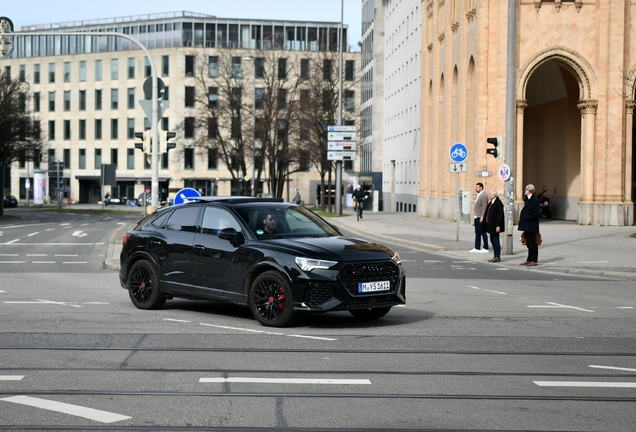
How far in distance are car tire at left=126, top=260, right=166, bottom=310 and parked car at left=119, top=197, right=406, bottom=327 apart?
0.01m

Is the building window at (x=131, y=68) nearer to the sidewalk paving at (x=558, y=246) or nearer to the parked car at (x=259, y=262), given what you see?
the sidewalk paving at (x=558, y=246)

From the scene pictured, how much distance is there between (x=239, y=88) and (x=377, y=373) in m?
73.5

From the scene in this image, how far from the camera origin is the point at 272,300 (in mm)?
12273

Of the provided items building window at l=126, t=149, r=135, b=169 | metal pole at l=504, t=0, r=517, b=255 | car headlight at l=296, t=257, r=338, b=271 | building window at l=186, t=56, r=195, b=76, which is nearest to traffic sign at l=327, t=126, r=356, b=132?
metal pole at l=504, t=0, r=517, b=255

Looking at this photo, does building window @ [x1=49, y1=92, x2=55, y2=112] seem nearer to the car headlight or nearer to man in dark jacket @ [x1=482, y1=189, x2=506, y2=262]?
man in dark jacket @ [x1=482, y1=189, x2=506, y2=262]

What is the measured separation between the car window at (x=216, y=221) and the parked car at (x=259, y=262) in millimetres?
14

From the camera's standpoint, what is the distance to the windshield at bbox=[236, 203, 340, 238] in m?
13.0

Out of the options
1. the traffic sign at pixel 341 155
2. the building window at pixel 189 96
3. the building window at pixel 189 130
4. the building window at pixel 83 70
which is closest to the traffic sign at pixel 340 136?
the traffic sign at pixel 341 155

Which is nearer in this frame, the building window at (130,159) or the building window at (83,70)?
the building window at (130,159)

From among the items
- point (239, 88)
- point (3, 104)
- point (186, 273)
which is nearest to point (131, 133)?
point (239, 88)

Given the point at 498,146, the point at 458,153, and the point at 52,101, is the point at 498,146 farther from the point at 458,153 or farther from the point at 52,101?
the point at 52,101

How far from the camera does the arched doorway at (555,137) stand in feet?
169

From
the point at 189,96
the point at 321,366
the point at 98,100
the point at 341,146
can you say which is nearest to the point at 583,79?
the point at 341,146

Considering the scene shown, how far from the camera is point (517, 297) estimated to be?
16828 mm
